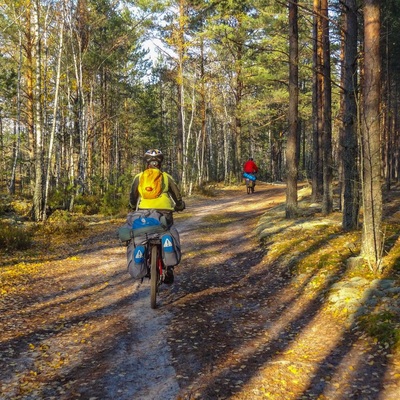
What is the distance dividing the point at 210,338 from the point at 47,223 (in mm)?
10463

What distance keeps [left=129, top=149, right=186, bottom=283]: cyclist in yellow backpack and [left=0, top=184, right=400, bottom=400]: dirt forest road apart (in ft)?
3.78

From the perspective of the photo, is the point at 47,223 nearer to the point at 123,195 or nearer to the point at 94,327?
the point at 123,195

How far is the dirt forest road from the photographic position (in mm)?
3619

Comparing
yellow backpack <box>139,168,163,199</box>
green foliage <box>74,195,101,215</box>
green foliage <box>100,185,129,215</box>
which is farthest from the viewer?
green foliage <box>74,195,101,215</box>

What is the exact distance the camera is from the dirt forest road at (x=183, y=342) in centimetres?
362

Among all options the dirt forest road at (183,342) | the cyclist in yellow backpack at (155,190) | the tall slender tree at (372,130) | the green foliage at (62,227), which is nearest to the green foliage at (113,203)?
the green foliage at (62,227)

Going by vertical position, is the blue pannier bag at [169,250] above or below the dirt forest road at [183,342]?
above

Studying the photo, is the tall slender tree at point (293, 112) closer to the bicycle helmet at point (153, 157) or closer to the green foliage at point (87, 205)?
the bicycle helmet at point (153, 157)

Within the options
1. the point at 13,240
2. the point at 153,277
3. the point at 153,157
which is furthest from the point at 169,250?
the point at 13,240

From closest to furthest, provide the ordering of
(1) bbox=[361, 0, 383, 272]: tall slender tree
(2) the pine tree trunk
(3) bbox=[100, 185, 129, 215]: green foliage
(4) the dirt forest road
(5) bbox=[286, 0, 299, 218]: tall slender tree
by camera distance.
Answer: (4) the dirt forest road
(1) bbox=[361, 0, 383, 272]: tall slender tree
(2) the pine tree trunk
(5) bbox=[286, 0, 299, 218]: tall slender tree
(3) bbox=[100, 185, 129, 215]: green foliage

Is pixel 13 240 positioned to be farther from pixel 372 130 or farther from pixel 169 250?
pixel 372 130

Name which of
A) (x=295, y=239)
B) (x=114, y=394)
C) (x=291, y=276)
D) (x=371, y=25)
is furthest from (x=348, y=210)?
(x=114, y=394)

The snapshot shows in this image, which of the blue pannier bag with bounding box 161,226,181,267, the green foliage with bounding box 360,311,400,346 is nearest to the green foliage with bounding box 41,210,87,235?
the blue pannier bag with bounding box 161,226,181,267

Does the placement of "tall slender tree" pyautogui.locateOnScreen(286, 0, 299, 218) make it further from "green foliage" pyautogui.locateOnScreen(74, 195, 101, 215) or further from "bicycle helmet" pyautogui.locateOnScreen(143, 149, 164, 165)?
"green foliage" pyautogui.locateOnScreen(74, 195, 101, 215)
